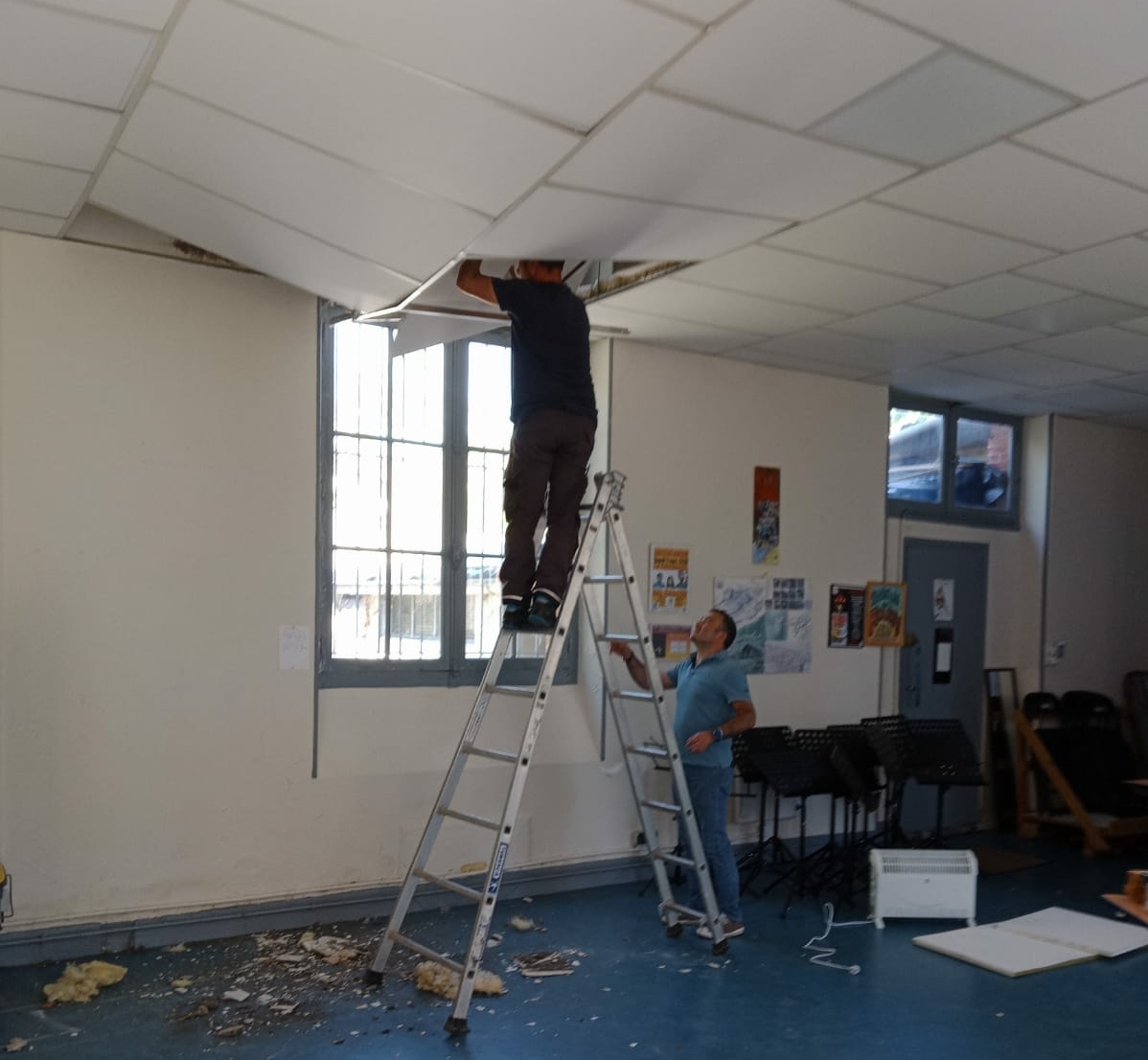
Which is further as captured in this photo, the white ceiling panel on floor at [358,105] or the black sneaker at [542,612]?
the black sneaker at [542,612]

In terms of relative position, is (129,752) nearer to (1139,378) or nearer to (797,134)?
(797,134)

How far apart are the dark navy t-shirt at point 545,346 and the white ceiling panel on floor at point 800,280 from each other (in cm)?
84

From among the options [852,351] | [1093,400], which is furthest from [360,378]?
[1093,400]

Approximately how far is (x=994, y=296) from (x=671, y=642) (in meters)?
2.44

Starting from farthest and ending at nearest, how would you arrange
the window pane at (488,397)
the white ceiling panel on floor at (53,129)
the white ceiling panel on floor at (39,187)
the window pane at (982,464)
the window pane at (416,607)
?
the window pane at (982,464)
the window pane at (488,397)
the window pane at (416,607)
the white ceiling panel on floor at (39,187)
the white ceiling panel on floor at (53,129)

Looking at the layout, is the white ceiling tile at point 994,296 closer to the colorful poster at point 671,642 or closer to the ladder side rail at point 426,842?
the colorful poster at point 671,642

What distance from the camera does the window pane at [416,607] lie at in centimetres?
523

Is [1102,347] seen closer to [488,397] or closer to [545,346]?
[488,397]

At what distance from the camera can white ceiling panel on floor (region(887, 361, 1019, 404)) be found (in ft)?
21.0

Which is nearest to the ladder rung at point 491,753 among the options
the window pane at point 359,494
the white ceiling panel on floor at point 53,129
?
the window pane at point 359,494

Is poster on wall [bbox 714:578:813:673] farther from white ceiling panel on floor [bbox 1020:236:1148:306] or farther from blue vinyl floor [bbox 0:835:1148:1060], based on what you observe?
white ceiling panel on floor [bbox 1020:236:1148:306]

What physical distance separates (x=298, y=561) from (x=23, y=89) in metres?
2.30

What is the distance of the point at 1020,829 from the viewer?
23.7ft

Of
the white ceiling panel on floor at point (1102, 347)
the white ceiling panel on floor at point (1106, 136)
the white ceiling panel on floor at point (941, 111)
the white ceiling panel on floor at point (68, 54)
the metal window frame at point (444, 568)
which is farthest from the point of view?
the white ceiling panel on floor at point (1102, 347)
